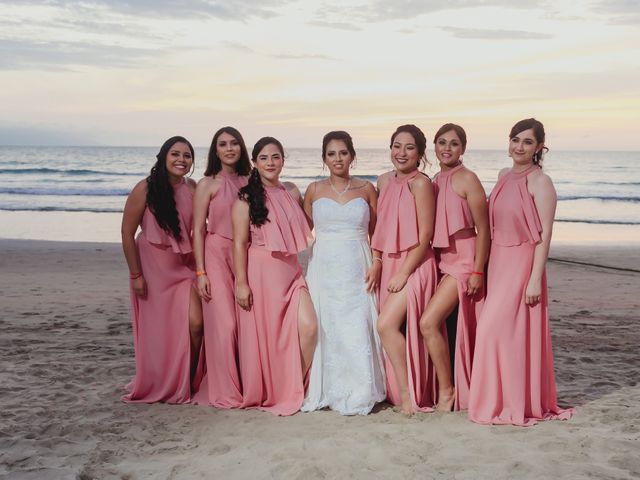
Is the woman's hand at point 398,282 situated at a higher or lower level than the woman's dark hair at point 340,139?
lower

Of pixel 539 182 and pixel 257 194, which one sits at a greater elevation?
pixel 539 182

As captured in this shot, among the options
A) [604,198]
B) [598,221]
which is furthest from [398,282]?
[604,198]

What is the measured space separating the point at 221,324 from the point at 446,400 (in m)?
1.87

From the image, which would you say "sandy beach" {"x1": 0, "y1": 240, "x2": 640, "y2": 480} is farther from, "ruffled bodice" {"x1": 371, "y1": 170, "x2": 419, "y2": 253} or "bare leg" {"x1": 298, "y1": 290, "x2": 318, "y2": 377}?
"ruffled bodice" {"x1": 371, "y1": 170, "x2": 419, "y2": 253}

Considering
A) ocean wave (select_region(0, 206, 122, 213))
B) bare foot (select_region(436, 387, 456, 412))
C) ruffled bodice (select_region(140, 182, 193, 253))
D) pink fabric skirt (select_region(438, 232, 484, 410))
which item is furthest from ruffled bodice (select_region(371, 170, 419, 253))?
ocean wave (select_region(0, 206, 122, 213))

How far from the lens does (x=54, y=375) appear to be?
6824mm

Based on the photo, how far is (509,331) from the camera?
5.47m

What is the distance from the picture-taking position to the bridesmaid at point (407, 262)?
560cm

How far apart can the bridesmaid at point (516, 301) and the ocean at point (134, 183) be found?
873cm

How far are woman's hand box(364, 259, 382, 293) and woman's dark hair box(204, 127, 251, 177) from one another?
1342mm

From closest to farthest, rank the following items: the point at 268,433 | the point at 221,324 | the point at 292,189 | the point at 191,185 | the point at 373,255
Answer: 1. the point at 268,433
2. the point at 373,255
3. the point at 221,324
4. the point at 292,189
5. the point at 191,185

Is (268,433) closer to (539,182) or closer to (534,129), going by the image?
(539,182)

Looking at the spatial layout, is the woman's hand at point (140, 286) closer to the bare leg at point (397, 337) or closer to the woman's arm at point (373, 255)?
the woman's arm at point (373, 255)

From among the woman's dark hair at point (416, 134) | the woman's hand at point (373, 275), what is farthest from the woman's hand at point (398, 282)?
the woman's dark hair at point (416, 134)
